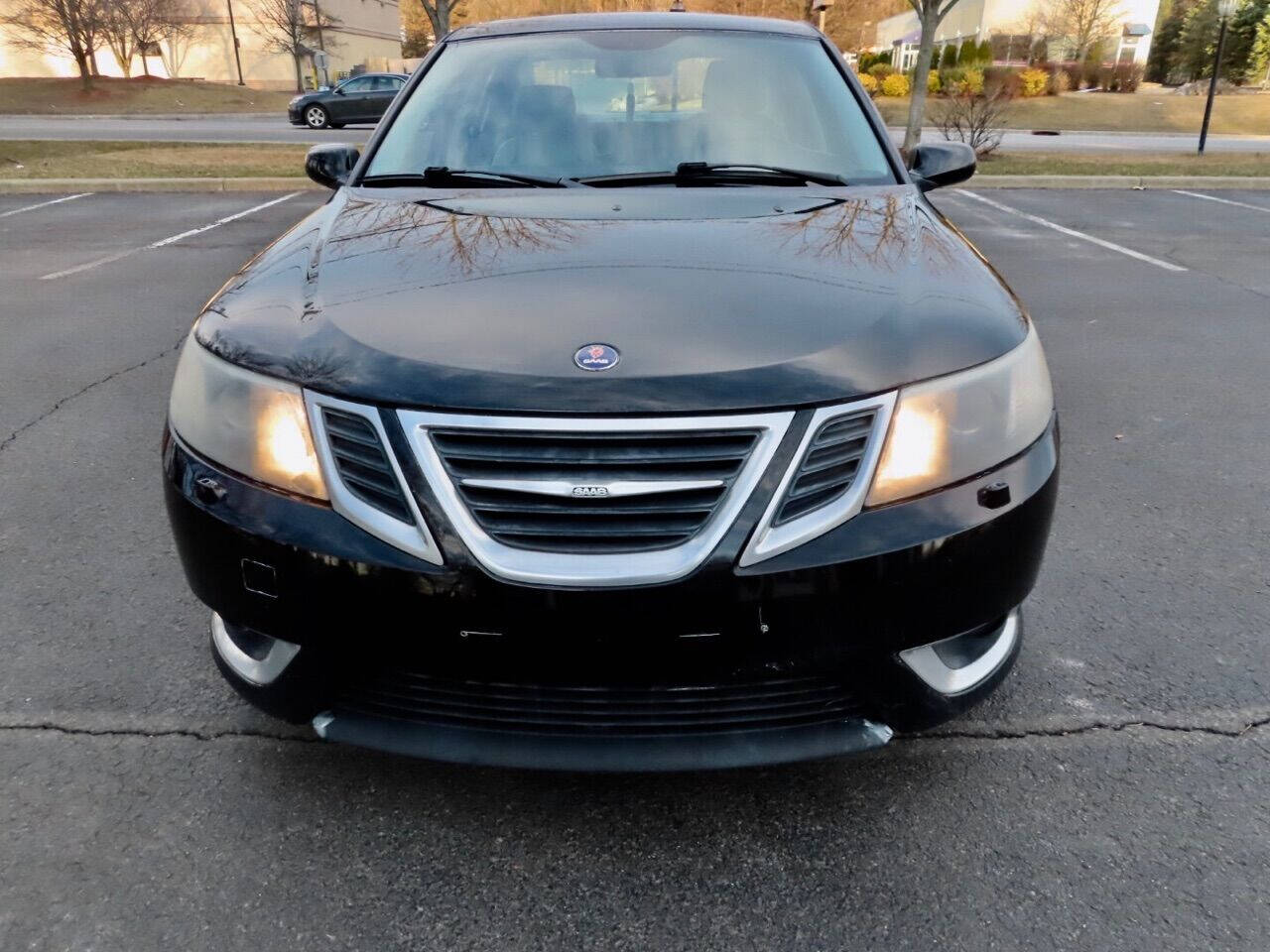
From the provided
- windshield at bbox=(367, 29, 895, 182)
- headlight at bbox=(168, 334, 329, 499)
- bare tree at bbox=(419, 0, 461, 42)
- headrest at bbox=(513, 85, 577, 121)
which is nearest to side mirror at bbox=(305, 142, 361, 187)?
windshield at bbox=(367, 29, 895, 182)

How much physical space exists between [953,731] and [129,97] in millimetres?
43853

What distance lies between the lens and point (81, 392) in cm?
471

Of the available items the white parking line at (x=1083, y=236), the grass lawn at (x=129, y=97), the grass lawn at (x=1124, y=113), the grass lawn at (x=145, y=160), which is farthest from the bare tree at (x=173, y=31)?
the white parking line at (x=1083, y=236)

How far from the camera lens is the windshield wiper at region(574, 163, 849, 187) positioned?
271 centimetres

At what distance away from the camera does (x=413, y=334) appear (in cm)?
183

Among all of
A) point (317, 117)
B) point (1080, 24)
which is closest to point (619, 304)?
point (317, 117)

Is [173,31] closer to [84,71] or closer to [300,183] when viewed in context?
[84,71]

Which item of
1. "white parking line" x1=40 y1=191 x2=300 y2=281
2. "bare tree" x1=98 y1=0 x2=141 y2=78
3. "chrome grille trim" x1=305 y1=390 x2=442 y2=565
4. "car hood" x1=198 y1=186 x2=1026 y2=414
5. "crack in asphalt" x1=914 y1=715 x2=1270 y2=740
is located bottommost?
"crack in asphalt" x1=914 y1=715 x2=1270 y2=740

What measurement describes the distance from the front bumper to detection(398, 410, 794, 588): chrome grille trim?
3 cm

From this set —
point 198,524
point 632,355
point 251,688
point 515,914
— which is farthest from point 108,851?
point 632,355

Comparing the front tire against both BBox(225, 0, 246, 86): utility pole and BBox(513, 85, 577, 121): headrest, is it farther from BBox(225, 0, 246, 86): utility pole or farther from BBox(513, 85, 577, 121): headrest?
BBox(513, 85, 577, 121): headrest

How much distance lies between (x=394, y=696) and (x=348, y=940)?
0.43 meters

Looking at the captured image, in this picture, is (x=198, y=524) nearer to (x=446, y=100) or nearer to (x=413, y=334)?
(x=413, y=334)

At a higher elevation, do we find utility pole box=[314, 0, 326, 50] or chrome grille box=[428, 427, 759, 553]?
utility pole box=[314, 0, 326, 50]
